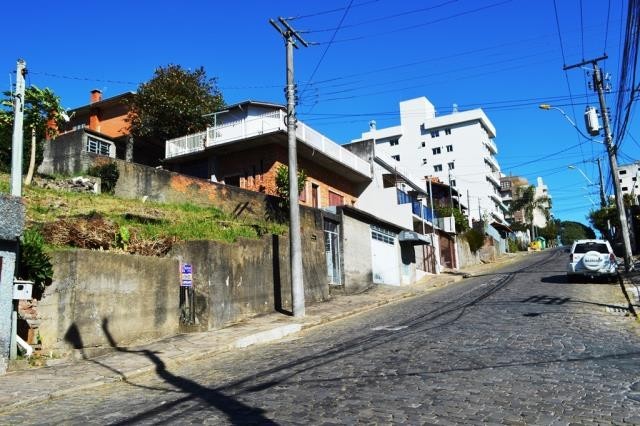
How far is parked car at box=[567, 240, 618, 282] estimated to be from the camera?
21312 millimetres

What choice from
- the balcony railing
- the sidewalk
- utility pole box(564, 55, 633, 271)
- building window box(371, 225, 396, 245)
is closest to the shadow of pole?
the sidewalk

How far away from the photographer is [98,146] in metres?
32.5

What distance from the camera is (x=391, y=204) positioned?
35.7 meters

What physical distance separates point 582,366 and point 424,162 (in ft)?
264

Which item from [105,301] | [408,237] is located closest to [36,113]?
[105,301]

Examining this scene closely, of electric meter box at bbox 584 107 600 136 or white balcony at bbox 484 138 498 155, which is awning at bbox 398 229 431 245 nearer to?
electric meter box at bbox 584 107 600 136

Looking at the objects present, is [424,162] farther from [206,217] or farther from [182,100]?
[206,217]

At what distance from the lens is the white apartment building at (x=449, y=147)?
85.2 m

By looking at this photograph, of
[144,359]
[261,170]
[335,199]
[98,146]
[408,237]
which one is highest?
[98,146]

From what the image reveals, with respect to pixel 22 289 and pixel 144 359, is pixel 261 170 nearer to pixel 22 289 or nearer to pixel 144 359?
pixel 144 359

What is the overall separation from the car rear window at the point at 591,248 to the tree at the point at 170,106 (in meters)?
23.2

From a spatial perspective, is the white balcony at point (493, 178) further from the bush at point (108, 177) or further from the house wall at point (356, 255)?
the bush at point (108, 177)

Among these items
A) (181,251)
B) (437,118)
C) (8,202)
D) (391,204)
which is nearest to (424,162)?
(437,118)

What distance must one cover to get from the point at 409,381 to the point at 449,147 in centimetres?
8199
